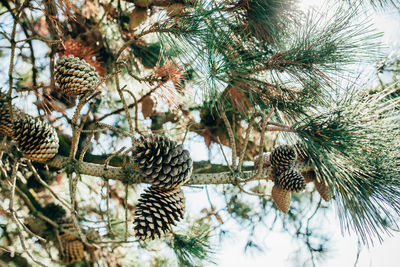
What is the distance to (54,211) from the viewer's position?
1.81 metres

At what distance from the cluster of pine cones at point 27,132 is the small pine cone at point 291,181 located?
0.80 metres

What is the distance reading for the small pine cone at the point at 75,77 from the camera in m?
0.91

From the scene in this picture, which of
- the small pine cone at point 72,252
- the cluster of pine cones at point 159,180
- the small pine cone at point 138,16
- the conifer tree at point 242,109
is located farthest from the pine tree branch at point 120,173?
the small pine cone at point 72,252

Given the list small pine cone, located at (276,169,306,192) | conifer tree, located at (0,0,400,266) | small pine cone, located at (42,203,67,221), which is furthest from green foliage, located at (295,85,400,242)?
small pine cone, located at (42,203,67,221)

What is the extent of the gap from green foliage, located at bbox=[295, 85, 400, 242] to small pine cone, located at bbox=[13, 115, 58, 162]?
2.63 ft

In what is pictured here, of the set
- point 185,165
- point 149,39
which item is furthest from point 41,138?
point 149,39

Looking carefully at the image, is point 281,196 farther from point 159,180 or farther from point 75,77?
point 75,77

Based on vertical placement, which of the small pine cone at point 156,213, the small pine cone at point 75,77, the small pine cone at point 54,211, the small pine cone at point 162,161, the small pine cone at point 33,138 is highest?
the small pine cone at point 75,77

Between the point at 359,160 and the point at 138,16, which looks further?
the point at 138,16

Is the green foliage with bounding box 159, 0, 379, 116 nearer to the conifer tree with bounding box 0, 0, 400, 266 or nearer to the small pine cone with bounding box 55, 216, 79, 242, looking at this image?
the conifer tree with bounding box 0, 0, 400, 266

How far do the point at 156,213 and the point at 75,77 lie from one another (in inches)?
17.6

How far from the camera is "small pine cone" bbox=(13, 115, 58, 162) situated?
1041 mm

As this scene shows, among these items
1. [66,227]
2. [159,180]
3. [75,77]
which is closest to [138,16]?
[75,77]

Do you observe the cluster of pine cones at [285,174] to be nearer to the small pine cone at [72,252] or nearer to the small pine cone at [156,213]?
the small pine cone at [156,213]
